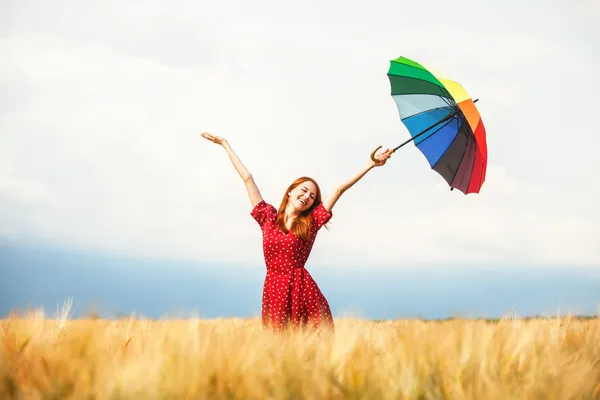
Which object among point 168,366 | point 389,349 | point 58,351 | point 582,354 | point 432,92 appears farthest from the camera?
point 432,92

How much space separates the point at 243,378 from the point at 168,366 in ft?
0.85

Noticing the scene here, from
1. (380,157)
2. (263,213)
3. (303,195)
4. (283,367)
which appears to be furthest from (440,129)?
(283,367)

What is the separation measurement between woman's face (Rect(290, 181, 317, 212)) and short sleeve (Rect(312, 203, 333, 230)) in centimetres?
9

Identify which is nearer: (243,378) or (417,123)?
(243,378)

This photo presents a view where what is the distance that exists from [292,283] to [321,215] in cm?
59

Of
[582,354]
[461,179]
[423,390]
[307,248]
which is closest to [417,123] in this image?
[461,179]

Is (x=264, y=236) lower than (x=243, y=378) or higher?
higher

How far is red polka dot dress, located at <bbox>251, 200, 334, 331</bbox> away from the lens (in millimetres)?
4883

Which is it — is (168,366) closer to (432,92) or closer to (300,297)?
(300,297)

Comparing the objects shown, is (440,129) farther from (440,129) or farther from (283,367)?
(283,367)

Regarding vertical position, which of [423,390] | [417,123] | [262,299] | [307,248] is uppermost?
[417,123]

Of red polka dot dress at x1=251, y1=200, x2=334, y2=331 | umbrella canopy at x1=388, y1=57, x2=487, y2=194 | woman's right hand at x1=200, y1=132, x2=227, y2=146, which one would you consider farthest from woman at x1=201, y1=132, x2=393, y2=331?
umbrella canopy at x1=388, y1=57, x2=487, y2=194

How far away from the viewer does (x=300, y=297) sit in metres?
4.91

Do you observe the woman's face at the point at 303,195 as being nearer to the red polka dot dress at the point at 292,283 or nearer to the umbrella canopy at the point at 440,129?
the red polka dot dress at the point at 292,283
